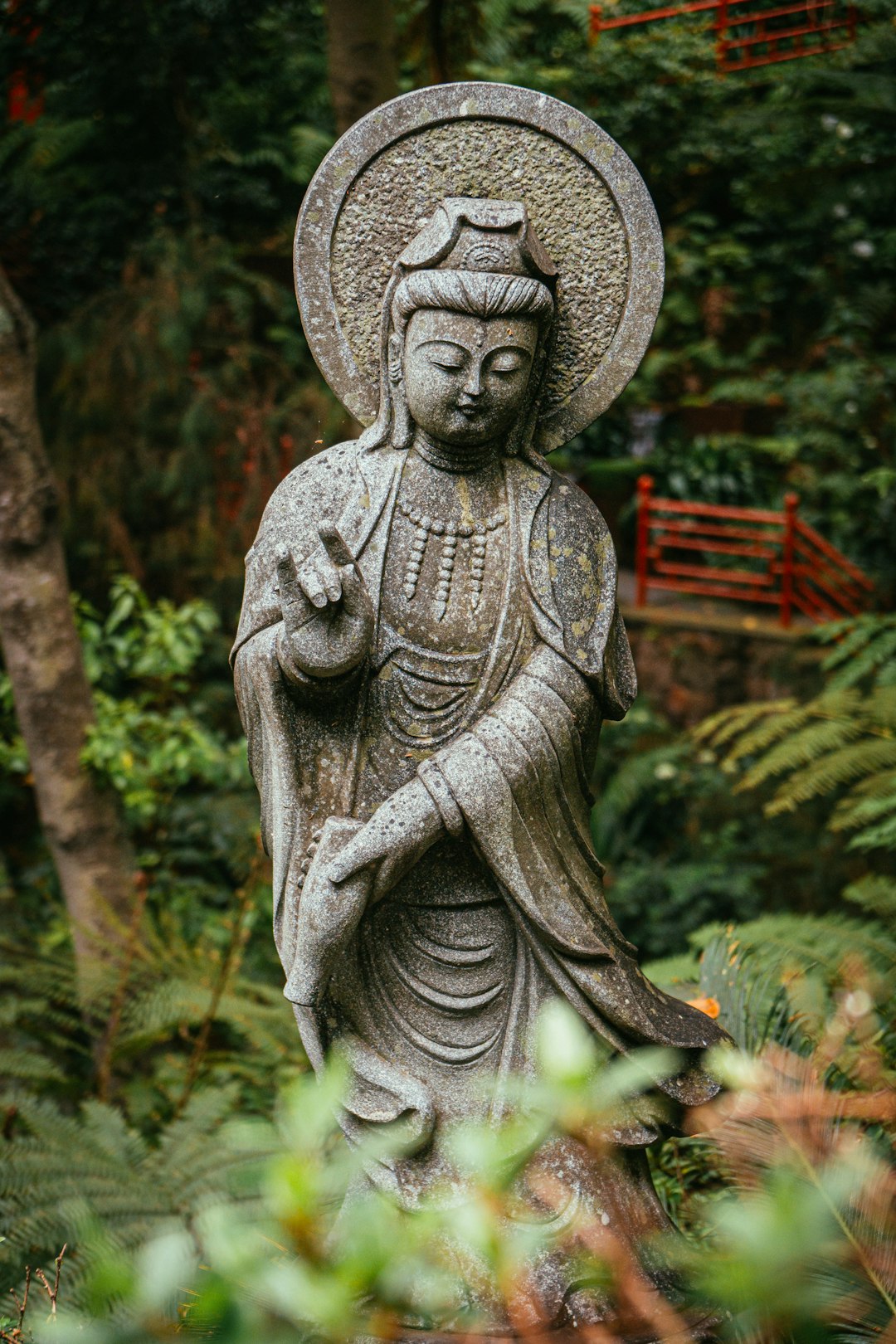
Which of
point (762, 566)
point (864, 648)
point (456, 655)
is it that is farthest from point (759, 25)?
point (456, 655)

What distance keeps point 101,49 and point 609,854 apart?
6273mm

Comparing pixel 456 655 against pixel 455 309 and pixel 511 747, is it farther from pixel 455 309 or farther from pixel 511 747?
pixel 455 309

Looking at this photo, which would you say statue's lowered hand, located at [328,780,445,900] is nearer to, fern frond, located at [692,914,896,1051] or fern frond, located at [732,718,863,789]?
fern frond, located at [692,914,896,1051]

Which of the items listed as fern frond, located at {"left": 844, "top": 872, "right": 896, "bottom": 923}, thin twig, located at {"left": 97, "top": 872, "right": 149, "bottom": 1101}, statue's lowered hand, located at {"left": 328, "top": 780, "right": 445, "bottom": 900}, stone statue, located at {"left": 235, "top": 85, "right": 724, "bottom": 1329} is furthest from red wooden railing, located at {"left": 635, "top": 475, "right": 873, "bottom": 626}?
statue's lowered hand, located at {"left": 328, "top": 780, "right": 445, "bottom": 900}

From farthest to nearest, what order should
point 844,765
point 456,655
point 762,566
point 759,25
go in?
point 759,25 < point 762,566 < point 844,765 < point 456,655

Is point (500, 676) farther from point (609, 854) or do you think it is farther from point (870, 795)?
point (609, 854)

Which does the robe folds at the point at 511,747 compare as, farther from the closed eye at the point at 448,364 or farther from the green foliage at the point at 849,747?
the green foliage at the point at 849,747

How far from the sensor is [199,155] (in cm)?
1000

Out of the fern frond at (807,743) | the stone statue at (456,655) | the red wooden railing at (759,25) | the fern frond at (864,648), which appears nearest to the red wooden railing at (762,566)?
the fern frond at (864,648)

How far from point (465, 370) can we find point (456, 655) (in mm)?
580

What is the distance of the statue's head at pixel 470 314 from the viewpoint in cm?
265

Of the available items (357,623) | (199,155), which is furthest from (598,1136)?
(199,155)

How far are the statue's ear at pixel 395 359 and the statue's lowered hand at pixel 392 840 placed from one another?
2.81 feet

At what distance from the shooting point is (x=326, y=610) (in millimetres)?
2557
